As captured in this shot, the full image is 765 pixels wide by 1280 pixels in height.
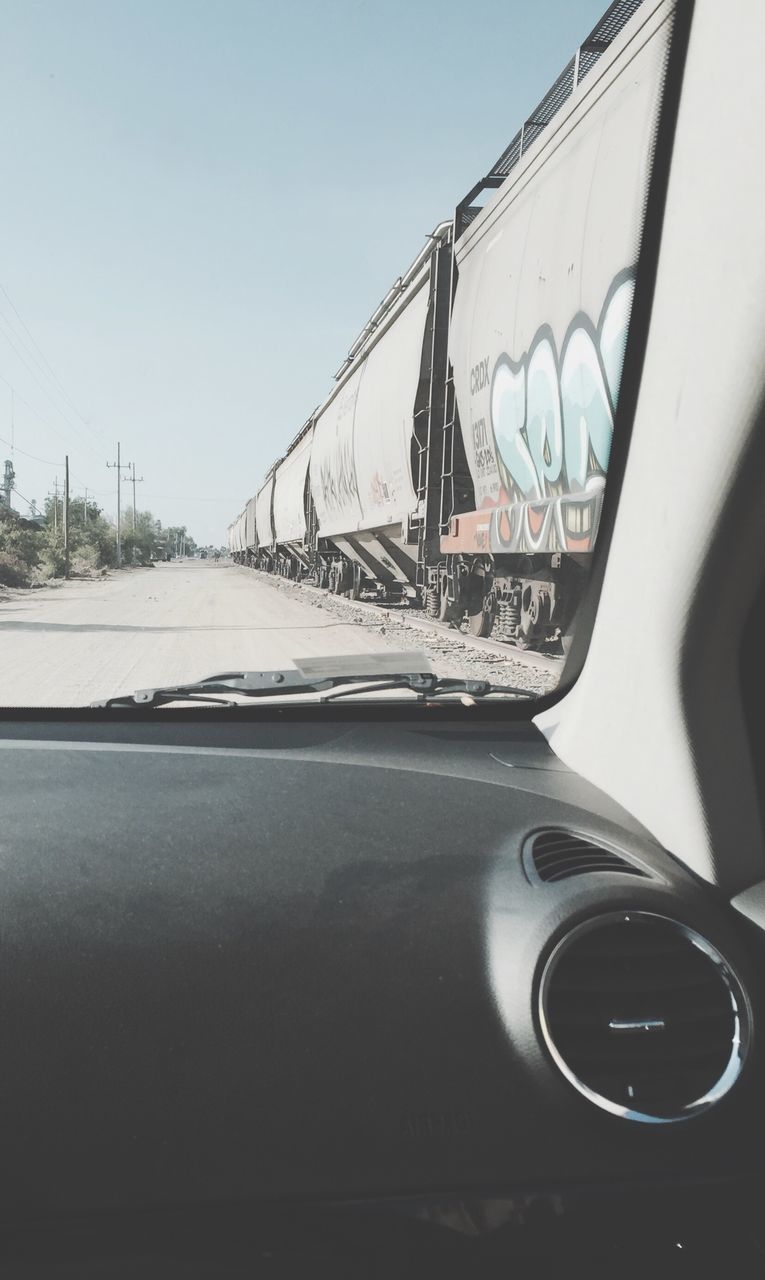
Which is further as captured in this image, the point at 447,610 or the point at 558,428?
the point at 447,610

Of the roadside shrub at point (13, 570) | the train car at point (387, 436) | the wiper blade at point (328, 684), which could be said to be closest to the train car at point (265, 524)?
the train car at point (387, 436)

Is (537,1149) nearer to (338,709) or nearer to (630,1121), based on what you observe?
(630,1121)

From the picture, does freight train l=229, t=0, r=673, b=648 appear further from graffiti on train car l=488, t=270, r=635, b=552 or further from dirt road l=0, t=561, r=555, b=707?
dirt road l=0, t=561, r=555, b=707

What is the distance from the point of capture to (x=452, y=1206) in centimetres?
203

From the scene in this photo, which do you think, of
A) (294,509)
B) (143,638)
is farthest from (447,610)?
(294,509)

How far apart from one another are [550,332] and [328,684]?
4.03 meters

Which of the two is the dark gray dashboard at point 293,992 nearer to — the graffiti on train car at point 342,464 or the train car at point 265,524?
the graffiti on train car at point 342,464

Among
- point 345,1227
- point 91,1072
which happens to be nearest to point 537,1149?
point 345,1227

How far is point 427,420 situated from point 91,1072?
9.94 meters

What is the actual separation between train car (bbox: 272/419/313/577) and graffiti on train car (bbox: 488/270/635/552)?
15.1 meters

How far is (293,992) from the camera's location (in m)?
2.16

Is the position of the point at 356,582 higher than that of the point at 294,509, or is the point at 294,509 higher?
the point at 294,509

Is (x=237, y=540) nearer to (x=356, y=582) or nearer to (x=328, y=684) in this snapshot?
(x=356, y=582)

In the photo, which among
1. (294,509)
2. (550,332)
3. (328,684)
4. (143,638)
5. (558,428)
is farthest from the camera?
(294,509)
